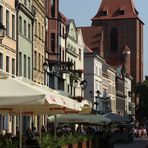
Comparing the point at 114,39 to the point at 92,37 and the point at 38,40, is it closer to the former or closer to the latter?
the point at 92,37

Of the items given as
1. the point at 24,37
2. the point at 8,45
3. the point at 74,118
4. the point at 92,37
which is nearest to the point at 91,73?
the point at 92,37

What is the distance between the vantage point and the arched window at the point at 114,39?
165750 millimetres

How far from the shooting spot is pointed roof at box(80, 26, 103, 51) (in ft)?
464

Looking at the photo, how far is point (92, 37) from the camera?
477 ft

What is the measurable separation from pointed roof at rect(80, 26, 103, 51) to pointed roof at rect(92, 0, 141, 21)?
753 inches

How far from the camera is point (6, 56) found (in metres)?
43.9

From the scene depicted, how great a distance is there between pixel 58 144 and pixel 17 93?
6.33 metres

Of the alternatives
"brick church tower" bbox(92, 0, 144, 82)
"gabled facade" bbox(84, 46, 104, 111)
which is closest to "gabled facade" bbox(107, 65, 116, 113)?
"gabled facade" bbox(84, 46, 104, 111)

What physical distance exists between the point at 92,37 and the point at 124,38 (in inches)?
879

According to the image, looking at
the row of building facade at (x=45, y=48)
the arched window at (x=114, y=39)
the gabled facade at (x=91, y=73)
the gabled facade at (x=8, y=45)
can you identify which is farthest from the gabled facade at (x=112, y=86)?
the gabled facade at (x=8, y=45)

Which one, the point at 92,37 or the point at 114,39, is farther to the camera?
the point at 114,39

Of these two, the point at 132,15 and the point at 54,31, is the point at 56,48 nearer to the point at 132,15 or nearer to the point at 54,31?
the point at 54,31

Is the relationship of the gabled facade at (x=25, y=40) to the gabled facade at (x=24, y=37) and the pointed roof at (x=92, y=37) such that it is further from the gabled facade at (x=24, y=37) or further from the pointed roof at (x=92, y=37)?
the pointed roof at (x=92, y=37)

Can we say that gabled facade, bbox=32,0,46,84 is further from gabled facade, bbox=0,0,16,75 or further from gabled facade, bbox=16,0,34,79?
gabled facade, bbox=0,0,16,75
